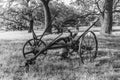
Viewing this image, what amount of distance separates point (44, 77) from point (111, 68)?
171cm

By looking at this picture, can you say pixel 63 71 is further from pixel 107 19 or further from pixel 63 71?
pixel 107 19

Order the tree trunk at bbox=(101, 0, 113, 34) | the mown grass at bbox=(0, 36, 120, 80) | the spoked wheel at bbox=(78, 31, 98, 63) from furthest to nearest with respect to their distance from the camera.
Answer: the tree trunk at bbox=(101, 0, 113, 34), the spoked wheel at bbox=(78, 31, 98, 63), the mown grass at bbox=(0, 36, 120, 80)

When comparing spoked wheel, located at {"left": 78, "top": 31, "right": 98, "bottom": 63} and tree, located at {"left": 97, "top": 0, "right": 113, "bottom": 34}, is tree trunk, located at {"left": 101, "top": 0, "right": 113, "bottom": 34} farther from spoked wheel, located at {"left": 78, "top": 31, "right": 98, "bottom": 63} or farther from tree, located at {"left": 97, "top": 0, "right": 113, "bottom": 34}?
spoked wheel, located at {"left": 78, "top": 31, "right": 98, "bottom": 63}

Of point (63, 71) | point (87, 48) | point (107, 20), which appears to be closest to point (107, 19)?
point (107, 20)

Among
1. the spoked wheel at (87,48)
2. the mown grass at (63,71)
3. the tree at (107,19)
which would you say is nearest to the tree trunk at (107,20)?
the tree at (107,19)

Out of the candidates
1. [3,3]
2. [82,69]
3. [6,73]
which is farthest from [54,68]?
[3,3]

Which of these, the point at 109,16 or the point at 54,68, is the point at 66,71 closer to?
the point at 54,68

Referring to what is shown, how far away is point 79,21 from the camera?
16.3 feet

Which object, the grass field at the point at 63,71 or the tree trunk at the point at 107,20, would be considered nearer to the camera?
the grass field at the point at 63,71

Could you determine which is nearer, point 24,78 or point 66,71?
point 24,78

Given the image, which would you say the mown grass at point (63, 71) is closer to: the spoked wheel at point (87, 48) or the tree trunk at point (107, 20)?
the spoked wheel at point (87, 48)

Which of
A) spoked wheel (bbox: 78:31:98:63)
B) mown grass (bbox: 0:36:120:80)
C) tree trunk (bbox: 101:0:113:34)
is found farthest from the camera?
tree trunk (bbox: 101:0:113:34)

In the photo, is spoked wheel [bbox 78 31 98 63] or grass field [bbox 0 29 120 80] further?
spoked wheel [bbox 78 31 98 63]

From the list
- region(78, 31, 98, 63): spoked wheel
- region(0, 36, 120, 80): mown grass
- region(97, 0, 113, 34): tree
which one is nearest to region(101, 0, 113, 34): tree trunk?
region(97, 0, 113, 34): tree
